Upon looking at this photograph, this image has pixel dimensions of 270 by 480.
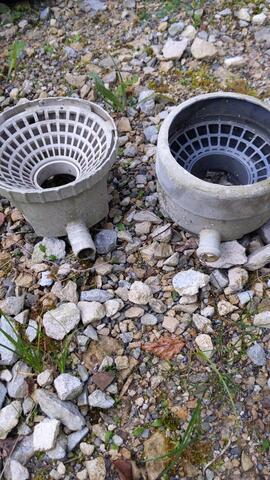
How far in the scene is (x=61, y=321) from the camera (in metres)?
1.55

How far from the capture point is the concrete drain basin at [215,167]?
1.48 m

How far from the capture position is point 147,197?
1.83m

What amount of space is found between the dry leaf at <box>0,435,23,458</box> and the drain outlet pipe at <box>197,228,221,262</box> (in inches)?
29.8

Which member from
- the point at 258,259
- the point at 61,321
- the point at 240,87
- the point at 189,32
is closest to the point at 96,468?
the point at 61,321

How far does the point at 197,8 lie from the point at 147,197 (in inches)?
43.3

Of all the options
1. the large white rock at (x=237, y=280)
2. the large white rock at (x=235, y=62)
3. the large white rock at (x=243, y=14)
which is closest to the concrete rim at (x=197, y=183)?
the large white rock at (x=237, y=280)

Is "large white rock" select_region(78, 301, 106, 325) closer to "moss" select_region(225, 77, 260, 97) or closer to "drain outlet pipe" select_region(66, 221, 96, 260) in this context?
"drain outlet pipe" select_region(66, 221, 96, 260)

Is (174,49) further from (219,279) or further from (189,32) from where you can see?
(219,279)

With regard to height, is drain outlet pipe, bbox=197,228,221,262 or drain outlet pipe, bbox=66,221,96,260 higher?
drain outlet pipe, bbox=66,221,96,260

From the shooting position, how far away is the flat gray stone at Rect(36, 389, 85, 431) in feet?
4.54

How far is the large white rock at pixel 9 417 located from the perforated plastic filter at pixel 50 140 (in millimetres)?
700

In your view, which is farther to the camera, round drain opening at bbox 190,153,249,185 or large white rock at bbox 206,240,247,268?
round drain opening at bbox 190,153,249,185

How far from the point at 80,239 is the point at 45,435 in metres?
0.60

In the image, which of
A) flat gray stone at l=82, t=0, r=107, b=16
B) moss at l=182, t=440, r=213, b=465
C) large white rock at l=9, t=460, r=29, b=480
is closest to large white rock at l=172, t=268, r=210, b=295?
moss at l=182, t=440, r=213, b=465
